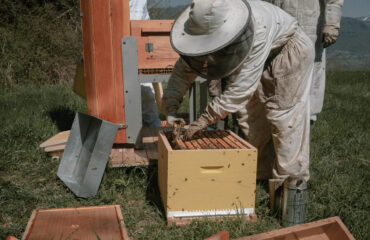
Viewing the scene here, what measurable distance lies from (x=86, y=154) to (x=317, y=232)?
7.14 ft

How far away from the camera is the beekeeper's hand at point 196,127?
261 cm

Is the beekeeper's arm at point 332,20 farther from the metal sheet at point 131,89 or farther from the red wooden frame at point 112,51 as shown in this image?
the metal sheet at point 131,89

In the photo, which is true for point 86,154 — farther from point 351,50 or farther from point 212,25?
Result: point 351,50

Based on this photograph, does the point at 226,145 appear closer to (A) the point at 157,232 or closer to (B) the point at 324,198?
(A) the point at 157,232

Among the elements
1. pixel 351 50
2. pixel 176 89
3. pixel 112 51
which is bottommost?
pixel 351 50

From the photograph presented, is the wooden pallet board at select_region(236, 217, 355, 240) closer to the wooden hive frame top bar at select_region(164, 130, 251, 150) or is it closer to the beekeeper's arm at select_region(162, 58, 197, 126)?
the wooden hive frame top bar at select_region(164, 130, 251, 150)

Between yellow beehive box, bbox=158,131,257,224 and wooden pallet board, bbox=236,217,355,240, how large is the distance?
1.61 feet

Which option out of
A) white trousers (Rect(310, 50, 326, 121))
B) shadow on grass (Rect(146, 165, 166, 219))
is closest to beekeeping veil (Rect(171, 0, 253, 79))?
shadow on grass (Rect(146, 165, 166, 219))

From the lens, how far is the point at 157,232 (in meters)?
2.46

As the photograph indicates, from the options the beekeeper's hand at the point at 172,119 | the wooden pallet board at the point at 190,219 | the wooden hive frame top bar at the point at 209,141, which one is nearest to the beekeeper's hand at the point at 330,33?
the wooden hive frame top bar at the point at 209,141

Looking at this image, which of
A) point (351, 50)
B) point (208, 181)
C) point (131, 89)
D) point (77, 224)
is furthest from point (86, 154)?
point (351, 50)

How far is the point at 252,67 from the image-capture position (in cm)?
244

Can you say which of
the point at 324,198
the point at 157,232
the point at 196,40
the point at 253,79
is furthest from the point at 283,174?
the point at 196,40

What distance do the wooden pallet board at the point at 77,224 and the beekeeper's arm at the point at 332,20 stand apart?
2.51 meters
